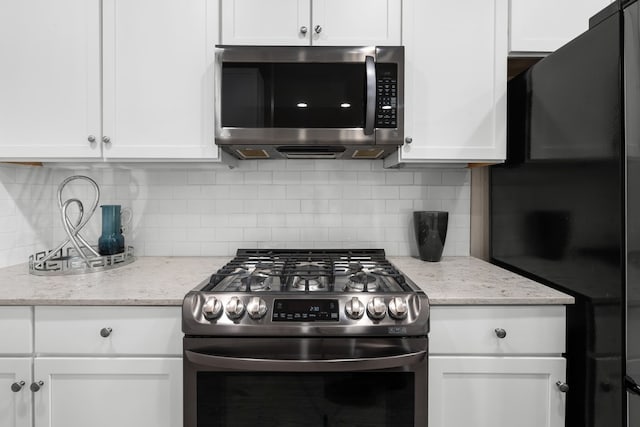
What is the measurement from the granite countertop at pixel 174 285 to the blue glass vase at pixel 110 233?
129 mm

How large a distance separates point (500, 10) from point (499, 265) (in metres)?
1.13

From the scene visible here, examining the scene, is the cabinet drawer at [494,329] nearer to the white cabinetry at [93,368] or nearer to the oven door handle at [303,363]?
the oven door handle at [303,363]

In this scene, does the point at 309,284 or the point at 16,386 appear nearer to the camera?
the point at 16,386

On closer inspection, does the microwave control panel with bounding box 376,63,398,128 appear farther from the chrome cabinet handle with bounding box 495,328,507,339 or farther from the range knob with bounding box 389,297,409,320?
the chrome cabinet handle with bounding box 495,328,507,339

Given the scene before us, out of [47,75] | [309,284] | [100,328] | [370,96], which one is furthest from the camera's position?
[47,75]

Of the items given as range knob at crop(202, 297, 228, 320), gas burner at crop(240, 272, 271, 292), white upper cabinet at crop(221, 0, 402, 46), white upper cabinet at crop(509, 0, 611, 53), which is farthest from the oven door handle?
white upper cabinet at crop(509, 0, 611, 53)

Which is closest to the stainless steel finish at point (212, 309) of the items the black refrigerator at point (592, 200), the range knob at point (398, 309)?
the range knob at point (398, 309)

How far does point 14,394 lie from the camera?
1.35m

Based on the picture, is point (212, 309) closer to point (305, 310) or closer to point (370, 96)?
point (305, 310)

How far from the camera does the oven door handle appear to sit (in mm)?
1229

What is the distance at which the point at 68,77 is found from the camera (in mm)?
1688

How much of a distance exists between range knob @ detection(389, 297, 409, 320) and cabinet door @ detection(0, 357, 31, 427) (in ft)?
4.03

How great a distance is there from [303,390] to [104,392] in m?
0.68

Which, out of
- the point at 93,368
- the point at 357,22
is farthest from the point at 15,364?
the point at 357,22
